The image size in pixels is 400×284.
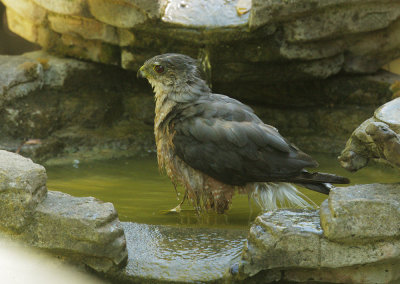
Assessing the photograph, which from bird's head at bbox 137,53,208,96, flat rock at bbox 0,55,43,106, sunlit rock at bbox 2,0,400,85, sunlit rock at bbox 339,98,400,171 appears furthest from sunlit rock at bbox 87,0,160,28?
sunlit rock at bbox 339,98,400,171

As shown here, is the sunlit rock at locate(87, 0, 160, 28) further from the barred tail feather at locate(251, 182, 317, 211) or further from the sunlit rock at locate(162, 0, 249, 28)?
the barred tail feather at locate(251, 182, 317, 211)

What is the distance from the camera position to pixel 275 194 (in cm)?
404

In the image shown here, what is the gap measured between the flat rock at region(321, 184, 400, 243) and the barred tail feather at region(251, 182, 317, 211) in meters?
1.26

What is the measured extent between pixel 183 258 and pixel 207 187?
1.11 m

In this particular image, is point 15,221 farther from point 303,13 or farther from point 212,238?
point 303,13

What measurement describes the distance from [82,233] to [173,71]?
5.71 feet

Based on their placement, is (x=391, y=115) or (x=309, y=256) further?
(x=391, y=115)

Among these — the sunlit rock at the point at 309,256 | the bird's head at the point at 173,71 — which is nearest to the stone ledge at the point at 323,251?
the sunlit rock at the point at 309,256

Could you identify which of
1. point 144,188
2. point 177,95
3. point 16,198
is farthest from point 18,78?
point 16,198

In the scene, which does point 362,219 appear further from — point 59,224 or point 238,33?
point 238,33

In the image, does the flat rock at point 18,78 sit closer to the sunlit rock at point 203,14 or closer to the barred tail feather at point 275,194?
the sunlit rock at point 203,14

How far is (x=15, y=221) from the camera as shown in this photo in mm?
2797

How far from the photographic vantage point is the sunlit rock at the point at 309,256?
2684 mm

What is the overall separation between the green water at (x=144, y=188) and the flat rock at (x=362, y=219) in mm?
1206
